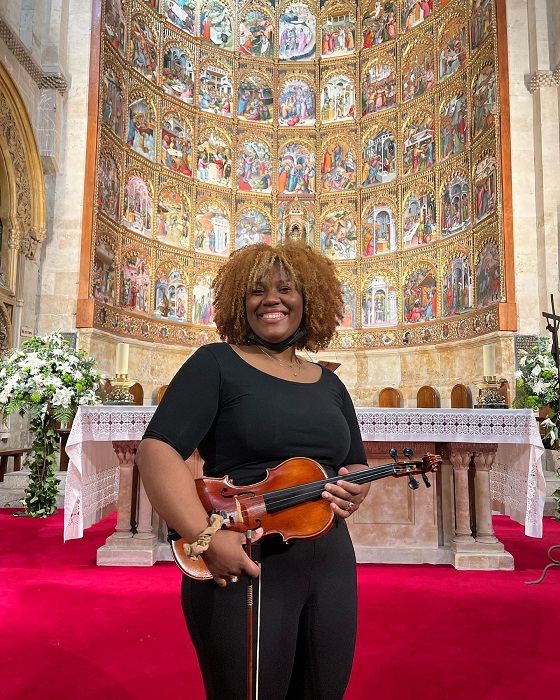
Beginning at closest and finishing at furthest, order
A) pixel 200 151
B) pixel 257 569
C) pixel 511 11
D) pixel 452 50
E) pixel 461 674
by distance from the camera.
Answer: pixel 257 569, pixel 461 674, pixel 511 11, pixel 452 50, pixel 200 151

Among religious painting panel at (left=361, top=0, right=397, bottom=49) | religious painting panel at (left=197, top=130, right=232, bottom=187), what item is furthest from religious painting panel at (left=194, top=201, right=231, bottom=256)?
religious painting panel at (left=361, top=0, right=397, bottom=49)

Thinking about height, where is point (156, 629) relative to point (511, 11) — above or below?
below

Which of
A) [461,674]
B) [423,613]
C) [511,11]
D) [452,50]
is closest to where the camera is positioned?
[461,674]

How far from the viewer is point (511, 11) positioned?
11.4 meters

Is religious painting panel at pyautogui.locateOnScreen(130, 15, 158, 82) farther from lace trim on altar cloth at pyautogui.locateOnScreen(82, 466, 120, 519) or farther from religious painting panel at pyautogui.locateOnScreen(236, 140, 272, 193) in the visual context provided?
lace trim on altar cloth at pyautogui.locateOnScreen(82, 466, 120, 519)

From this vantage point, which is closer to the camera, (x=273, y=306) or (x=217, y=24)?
(x=273, y=306)

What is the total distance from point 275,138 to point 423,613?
1360cm

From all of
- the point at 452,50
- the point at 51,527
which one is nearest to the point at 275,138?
Answer: the point at 452,50

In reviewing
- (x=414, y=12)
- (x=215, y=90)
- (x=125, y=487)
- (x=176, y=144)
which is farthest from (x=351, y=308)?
(x=125, y=487)

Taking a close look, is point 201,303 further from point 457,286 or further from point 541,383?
point 541,383

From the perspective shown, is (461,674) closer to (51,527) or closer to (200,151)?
(51,527)

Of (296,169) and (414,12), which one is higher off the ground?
(414,12)

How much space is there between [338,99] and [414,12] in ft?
8.71

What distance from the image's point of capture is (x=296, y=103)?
50.0ft
